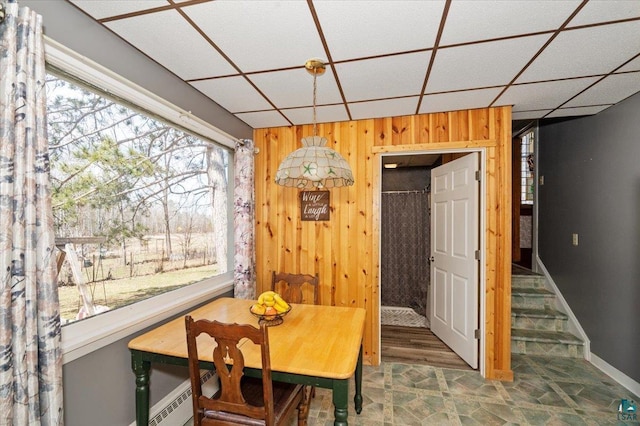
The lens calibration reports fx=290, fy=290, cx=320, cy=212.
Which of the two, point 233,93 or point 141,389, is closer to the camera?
point 141,389

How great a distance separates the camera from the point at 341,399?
1.36 metres

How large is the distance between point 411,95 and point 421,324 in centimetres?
304

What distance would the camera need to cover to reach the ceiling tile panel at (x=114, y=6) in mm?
1385

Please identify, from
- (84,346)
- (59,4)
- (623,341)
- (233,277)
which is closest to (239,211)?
(233,277)

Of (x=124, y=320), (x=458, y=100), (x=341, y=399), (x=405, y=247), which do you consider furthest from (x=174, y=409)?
(x=405, y=247)

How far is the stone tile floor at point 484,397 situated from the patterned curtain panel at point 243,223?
3.77 feet

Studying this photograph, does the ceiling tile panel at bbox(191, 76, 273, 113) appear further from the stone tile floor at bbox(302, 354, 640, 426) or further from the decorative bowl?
the stone tile floor at bbox(302, 354, 640, 426)

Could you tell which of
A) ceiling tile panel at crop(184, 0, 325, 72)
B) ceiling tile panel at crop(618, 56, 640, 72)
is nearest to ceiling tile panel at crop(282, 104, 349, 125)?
ceiling tile panel at crop(184, 0, 325, 72)

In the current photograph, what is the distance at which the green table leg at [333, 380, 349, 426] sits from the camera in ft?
4.45

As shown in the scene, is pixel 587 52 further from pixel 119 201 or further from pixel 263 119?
pixel 119 201

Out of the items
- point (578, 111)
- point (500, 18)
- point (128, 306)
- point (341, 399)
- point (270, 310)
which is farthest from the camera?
point (578, 111)

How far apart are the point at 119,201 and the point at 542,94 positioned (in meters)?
3.29

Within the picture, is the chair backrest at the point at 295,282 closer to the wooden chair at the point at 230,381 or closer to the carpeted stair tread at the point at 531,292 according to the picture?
the wooden chair at the point at 230,381

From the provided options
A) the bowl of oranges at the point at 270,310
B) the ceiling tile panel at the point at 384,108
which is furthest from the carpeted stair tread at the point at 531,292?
the bowl of oranges at the point at 270,310
